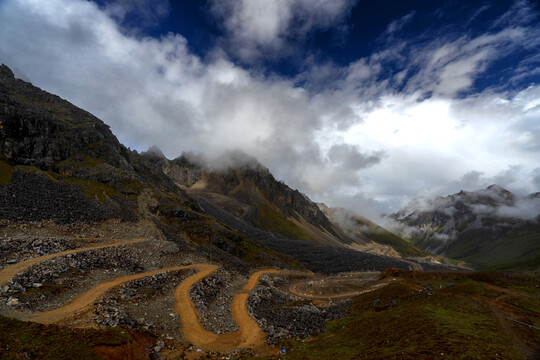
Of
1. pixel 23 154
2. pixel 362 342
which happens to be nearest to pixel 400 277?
pixel 362 342

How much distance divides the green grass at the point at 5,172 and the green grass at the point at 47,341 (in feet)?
216


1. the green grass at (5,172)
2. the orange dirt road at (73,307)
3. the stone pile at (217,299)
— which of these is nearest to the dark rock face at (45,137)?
the green grass at (5,172)

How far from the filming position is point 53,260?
3800cm

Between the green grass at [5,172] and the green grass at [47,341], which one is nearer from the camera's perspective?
the green grass at [47,341]

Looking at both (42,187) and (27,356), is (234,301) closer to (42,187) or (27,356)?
(27,356)

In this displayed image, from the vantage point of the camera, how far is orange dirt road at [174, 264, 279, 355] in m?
30.7

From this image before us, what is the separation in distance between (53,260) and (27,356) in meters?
27.7

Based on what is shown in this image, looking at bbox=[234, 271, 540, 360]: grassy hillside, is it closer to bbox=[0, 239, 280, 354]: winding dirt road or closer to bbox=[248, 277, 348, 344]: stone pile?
bbox=[248, 277, 348, 344]: stone pile

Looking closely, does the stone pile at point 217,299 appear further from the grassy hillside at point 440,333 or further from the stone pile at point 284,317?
the grassy hillside at point 440,333

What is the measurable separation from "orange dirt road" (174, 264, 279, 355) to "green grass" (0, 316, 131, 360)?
38.1 ft

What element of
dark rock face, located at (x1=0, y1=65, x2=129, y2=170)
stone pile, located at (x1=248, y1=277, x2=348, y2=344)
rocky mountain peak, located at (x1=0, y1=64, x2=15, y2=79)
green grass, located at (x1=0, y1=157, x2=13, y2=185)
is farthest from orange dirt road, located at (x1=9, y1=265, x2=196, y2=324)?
rocky mountain peak, located at (x1=0, y1=64, x2=15, y2=79)

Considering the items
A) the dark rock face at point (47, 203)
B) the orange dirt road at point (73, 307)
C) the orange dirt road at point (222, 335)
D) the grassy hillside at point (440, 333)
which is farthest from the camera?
the dark rock face at point (47, 203)

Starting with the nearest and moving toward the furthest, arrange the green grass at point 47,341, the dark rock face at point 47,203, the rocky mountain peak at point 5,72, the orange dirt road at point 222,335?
the green grass at point 47,341 < the orange dirt road at point 222,335 < the dark rock face at point 47,203 < the rocky mountain peak at point 5,72

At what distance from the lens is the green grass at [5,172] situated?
6378 cm
